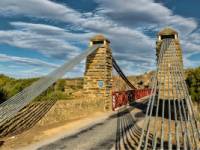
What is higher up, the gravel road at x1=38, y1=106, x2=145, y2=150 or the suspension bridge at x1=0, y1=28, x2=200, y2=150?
the suspension bridge at x1=0, y1=28, x2=200, y2=150

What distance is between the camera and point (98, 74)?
22.2 m

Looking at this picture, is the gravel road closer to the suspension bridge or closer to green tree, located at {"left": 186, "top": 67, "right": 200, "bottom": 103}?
the suspension bridge

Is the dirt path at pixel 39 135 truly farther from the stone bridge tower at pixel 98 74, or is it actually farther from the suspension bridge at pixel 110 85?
the stone bridge tower at pixel 98 74

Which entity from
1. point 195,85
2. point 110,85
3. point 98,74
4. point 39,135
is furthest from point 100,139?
point 110,85

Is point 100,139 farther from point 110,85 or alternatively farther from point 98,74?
point 110,85

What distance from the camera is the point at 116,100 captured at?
25.6m

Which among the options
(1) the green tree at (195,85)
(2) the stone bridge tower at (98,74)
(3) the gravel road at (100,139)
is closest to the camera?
(3) the gravel road at (100,139)

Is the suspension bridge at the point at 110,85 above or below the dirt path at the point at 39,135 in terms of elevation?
above

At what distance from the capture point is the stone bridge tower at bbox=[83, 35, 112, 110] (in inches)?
873

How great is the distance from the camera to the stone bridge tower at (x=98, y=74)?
72.7 ft

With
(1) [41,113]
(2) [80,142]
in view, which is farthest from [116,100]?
(2) [80,142]

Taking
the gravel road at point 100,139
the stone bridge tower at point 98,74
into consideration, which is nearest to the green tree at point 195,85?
the gravel road at point 100,139

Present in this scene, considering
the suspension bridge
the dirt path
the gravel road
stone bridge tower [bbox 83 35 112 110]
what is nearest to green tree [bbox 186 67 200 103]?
the suspension bridge

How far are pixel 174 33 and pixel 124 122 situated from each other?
8806 mm
